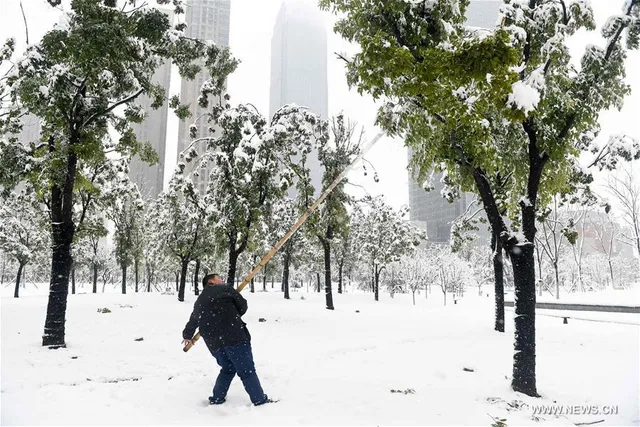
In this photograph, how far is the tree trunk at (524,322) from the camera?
621 cm

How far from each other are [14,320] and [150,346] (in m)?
7.69

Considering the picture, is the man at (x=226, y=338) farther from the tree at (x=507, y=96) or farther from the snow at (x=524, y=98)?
the snow at (x=524, y=98)

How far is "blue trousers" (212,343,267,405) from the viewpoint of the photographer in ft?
17.4

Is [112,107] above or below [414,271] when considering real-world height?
above

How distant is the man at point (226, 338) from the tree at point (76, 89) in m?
5.91

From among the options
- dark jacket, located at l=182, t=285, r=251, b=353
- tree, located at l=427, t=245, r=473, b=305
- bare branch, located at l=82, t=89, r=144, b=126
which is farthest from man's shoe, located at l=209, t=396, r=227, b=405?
tree, located at l=427, t=245, r=473, b=305

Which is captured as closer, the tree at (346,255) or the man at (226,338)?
the man at (226,338)

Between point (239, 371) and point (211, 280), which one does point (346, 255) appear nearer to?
point (211, 280)

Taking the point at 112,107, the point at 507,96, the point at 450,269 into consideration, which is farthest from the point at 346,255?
the point at 507,96

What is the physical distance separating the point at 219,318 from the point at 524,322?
16.3 ft

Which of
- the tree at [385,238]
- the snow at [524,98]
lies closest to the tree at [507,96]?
the snow at [524,98]

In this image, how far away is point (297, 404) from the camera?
5.42 metres

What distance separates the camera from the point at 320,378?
701 cm

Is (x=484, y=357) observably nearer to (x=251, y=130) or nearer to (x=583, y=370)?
(x=583, y=370)
